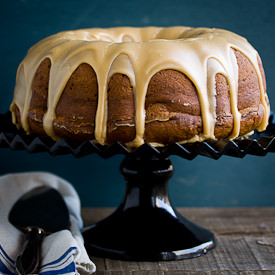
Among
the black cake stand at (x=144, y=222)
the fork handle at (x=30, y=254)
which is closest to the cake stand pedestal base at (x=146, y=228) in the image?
the black cake stand at (x=144, y=222)

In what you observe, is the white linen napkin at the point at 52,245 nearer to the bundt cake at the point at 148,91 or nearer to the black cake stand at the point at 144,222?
the black cake stand at the point at 144,222

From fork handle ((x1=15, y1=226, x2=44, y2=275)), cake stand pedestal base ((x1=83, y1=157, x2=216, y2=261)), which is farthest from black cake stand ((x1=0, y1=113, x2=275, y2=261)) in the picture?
fork handle ((x1=15, y1=226, x2=44, y2=275))

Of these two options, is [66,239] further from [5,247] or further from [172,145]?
[172,145]

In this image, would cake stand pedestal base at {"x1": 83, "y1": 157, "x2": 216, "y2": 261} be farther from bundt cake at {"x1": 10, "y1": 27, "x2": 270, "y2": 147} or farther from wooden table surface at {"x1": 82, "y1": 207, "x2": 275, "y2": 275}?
bundt cake at {"x1": 10, "y1": 27, "x2": 270, "y2": 147}

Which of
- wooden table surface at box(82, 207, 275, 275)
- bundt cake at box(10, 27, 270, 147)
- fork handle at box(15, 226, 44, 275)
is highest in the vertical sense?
bundt cake at box(10, 27, 270, 147)

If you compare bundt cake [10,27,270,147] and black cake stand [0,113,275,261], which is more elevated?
bundt cake [10,27,270,147]

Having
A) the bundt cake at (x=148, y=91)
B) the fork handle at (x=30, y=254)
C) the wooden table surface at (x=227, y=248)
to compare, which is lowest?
the wooden table surface at (x=227, y=248)
